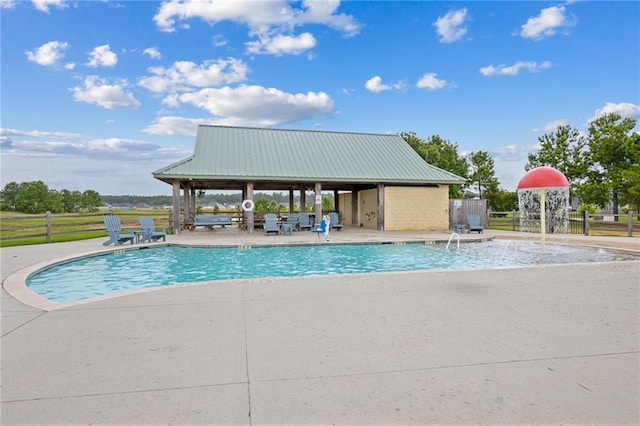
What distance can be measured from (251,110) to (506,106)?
52.8ft

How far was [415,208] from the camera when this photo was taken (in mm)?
18062

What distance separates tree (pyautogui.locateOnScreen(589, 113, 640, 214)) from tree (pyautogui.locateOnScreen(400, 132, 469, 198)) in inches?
358

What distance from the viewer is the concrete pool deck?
7.22ft

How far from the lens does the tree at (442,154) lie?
29.1 meters

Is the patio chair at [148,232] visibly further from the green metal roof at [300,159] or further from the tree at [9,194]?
the tree at [9,194]

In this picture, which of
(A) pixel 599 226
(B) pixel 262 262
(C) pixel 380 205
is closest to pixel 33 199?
(C) pixel 380 205

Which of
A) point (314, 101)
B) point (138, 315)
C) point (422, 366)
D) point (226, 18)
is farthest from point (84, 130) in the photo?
point (422, 366)

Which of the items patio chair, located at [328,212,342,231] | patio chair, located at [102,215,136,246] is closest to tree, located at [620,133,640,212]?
patio chair, located at [328,212,342,231]

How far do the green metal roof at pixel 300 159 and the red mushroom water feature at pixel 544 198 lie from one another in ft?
16.5

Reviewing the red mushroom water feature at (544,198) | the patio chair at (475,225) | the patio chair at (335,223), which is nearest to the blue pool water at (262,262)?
the red mushroom water feature at (544,198)

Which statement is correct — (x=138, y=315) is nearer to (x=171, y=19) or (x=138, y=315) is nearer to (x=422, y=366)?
(x=422, y=366)

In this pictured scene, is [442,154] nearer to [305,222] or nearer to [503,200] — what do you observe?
[503,200]

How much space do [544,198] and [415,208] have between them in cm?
746

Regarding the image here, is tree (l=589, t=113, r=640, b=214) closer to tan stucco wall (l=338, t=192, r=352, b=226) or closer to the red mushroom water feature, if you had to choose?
the red mushroom water feature
